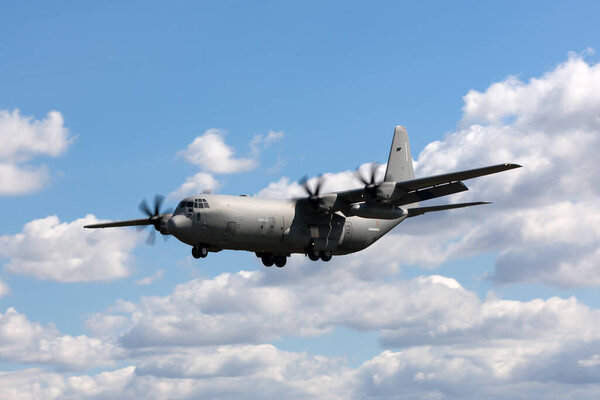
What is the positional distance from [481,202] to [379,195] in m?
6.46

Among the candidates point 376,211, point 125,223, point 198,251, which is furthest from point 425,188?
point 125,223

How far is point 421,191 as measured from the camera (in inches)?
1719

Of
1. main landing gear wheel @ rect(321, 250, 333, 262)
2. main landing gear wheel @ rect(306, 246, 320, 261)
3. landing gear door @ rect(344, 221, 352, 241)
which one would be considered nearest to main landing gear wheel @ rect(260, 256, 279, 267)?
main landing gear wheel @ rect(306, 246, 320, 261)

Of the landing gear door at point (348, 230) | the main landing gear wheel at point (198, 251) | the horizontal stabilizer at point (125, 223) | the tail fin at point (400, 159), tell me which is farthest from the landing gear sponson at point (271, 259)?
the tail fin at point (400, 159)

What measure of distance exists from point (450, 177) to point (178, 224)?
14.0m

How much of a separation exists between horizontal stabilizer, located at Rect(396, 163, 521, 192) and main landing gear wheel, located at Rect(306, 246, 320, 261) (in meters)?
6.34

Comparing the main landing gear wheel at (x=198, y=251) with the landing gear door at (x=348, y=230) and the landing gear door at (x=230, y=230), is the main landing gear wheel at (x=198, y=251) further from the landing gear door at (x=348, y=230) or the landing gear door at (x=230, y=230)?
the landing gear door at (x=348, y=230)

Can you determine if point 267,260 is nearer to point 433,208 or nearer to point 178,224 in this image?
point 178,224

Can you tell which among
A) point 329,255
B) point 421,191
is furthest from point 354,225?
point 421,191

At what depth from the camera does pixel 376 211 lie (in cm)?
4334

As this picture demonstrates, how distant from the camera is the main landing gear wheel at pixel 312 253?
45.3m

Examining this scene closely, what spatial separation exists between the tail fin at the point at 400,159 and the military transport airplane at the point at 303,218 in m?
3.36

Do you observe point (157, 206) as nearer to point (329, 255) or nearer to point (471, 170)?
point (329, 255)

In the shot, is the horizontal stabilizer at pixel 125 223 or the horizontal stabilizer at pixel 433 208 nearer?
the horizontal stabilizer at pixel 433 208
